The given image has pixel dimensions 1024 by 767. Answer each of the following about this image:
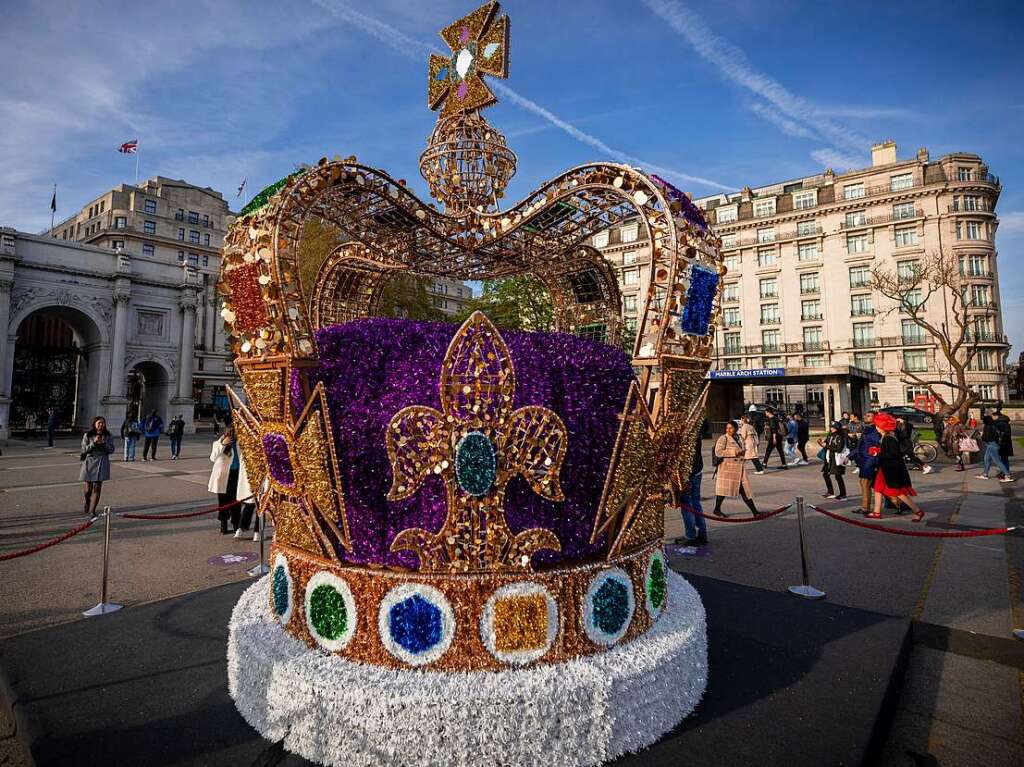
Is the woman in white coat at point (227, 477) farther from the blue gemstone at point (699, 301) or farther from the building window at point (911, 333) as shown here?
the building window at point (911, 333)

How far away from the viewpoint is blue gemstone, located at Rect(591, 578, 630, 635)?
298 centimetres

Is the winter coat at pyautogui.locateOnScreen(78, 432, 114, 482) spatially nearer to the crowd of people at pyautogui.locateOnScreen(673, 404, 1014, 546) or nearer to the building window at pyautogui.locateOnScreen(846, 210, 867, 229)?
the crowd of people at pyautogui.locateOnScreen(673, 404, 1014, 546)

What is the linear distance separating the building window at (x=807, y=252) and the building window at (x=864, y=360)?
826cm

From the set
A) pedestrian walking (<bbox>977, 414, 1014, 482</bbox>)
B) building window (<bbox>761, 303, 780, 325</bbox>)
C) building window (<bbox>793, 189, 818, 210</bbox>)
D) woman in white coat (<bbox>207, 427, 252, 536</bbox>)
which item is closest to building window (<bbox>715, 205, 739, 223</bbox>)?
building window (<bbox>793, 189, 818, 210</bbox>)

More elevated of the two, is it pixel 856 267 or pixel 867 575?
pixel 856 267

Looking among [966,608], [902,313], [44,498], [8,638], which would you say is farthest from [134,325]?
[902,313]

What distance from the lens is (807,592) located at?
5.10 meters

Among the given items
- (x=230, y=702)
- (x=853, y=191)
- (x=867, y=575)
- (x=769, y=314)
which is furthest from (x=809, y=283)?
(x=230, y=702)

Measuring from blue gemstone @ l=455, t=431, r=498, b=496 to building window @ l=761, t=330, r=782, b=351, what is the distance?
45.6 metres

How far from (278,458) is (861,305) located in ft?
154

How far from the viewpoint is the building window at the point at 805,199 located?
42719 mm

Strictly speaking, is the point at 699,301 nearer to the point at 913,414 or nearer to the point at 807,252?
the point at 913,414

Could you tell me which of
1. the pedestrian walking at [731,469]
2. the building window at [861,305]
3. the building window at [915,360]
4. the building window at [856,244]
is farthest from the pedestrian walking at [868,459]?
the building window at [856,244]

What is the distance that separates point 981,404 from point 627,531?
146 ft
